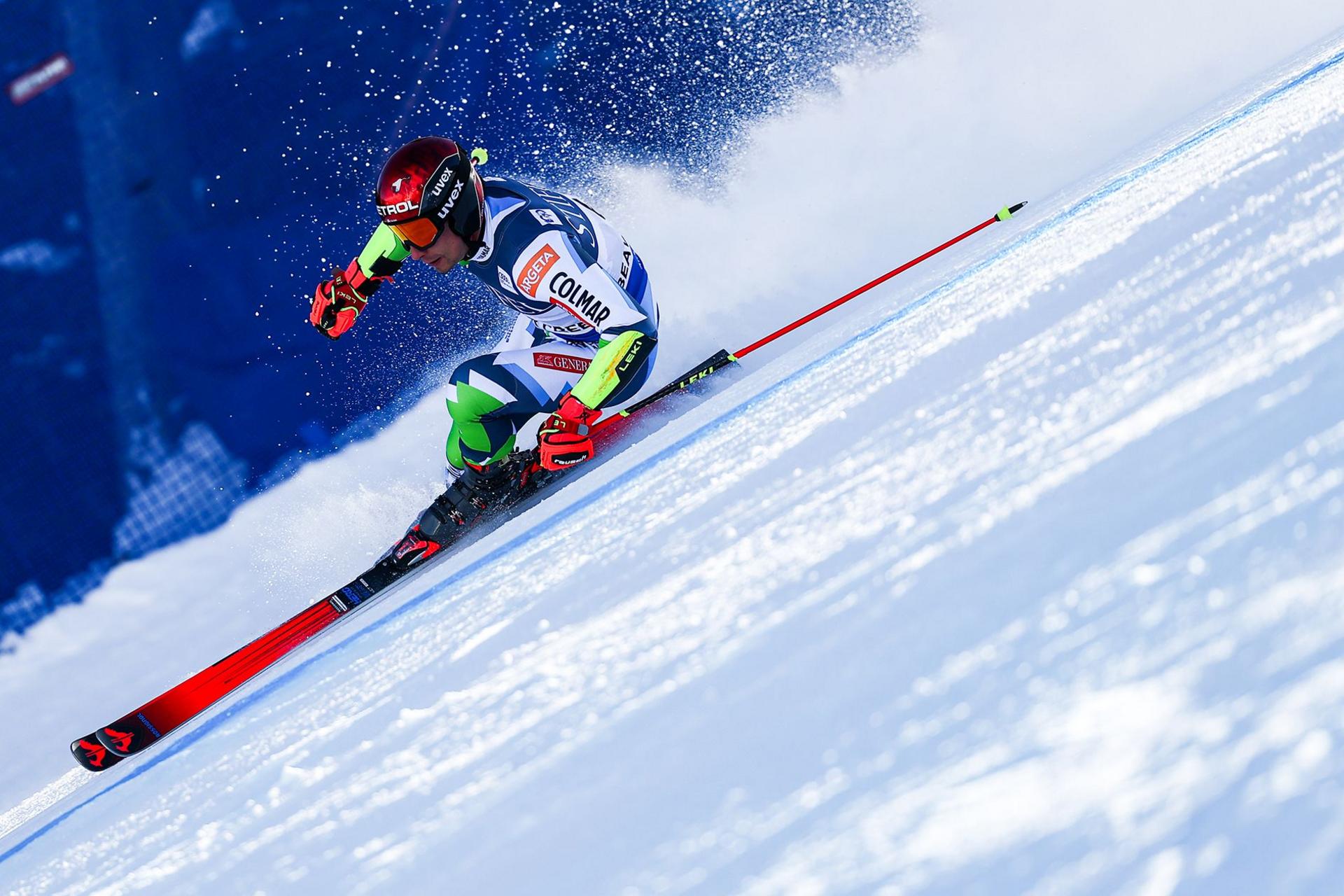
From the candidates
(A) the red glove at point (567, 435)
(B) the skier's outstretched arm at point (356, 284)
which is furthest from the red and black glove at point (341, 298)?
(A) the red glove at point (567, 435)

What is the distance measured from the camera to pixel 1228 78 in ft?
11.1

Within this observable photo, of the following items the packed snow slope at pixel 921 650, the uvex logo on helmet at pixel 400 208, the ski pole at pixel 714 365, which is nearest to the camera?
the packed snow slope at pixel 921 650

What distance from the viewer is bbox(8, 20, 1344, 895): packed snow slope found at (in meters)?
0.74

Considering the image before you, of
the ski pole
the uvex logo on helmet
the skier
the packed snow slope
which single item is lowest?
the packed snow slope

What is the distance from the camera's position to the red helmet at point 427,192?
2328 mm

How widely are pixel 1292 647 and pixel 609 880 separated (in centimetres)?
63

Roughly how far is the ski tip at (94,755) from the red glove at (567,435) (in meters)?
1.36

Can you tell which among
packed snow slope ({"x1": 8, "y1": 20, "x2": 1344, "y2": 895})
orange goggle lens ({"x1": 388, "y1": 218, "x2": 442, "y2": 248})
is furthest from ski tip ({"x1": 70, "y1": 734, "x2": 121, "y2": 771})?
orange goggle lens ({"x1": 388, "y1": 218, "x2": 442, "y2": 248})

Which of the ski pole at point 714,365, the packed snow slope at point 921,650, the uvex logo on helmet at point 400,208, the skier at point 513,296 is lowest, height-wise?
the packed snow slope at point 921,650

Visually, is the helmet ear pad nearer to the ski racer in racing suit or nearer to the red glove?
the ski racer in racing suit

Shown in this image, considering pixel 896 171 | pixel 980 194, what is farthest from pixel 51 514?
pixel 980 194

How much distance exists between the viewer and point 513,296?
8.30 feet

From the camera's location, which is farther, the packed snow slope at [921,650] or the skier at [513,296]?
the skier at [513,296]

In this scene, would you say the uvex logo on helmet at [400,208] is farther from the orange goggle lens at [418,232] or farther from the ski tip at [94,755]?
the ski tip at [94,755]
